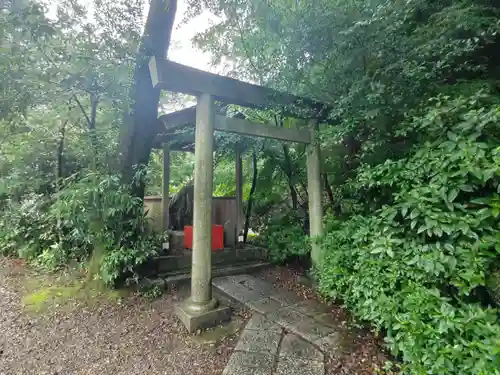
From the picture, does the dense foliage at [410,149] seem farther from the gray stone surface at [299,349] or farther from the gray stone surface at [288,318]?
the gray stone surface at [299,349]

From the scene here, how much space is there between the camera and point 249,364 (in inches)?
87.2

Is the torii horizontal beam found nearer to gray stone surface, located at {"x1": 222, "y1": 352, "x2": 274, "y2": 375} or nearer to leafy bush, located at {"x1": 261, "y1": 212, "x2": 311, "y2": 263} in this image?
leafy bush, located at {"x1": 261, "y1": 212, "x2": 311, "y2": 263}

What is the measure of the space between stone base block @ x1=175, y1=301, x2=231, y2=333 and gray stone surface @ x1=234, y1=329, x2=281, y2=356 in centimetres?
33

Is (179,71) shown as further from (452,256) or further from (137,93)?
(452,256)

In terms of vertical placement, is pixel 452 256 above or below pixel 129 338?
above

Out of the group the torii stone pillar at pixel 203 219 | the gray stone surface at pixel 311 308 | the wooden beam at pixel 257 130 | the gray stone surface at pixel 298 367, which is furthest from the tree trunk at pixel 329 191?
the gray stone surface at pixel 298 367

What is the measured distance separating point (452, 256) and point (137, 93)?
408 centimetres

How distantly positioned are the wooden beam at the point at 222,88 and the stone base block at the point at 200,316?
248cm

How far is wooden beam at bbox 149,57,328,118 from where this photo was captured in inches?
101

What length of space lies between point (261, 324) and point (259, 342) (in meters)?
0.35

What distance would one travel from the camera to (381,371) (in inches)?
84.5

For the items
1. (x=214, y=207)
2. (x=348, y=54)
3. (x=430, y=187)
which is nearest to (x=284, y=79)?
(x=348, y=54)

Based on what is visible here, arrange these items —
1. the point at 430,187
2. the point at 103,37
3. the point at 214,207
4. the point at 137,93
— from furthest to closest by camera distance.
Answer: the point at 214,207, the point at 137,93, the point at 103,37, the point at 430,187

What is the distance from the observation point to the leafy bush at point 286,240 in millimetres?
4867
